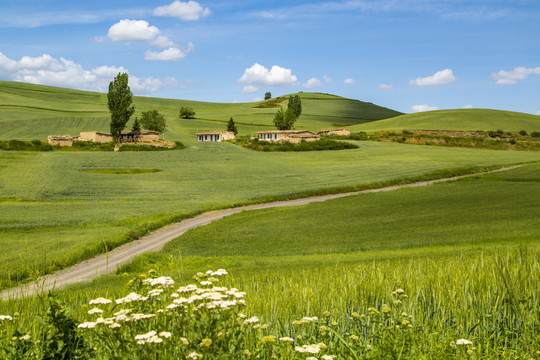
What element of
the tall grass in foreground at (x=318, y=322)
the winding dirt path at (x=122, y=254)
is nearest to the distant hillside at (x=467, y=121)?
the winding dirt path at (x=122, y=254)

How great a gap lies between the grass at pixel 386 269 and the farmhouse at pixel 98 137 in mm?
67757

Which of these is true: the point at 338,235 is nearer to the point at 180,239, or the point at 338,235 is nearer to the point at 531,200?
the point at 180,239

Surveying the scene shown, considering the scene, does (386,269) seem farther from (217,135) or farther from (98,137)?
(217,135)

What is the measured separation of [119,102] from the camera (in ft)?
332

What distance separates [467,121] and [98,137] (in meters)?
99.4

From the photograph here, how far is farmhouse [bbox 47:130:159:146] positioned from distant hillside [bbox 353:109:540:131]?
65176 mm

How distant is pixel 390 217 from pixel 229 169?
4094cm

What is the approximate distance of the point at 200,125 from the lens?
149125 mm

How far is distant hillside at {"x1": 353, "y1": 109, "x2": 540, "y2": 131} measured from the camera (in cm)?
12036

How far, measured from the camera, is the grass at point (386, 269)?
4734 millimetres

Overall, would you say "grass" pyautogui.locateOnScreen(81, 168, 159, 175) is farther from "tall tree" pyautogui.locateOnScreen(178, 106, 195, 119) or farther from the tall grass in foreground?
"tall tree" pyautogui.locateOnScreen(178, 106, 195, 119)

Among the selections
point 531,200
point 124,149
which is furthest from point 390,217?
point 124,149

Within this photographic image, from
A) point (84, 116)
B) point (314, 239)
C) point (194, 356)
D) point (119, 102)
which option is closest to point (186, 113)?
point (84, 116)

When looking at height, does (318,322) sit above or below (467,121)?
below
